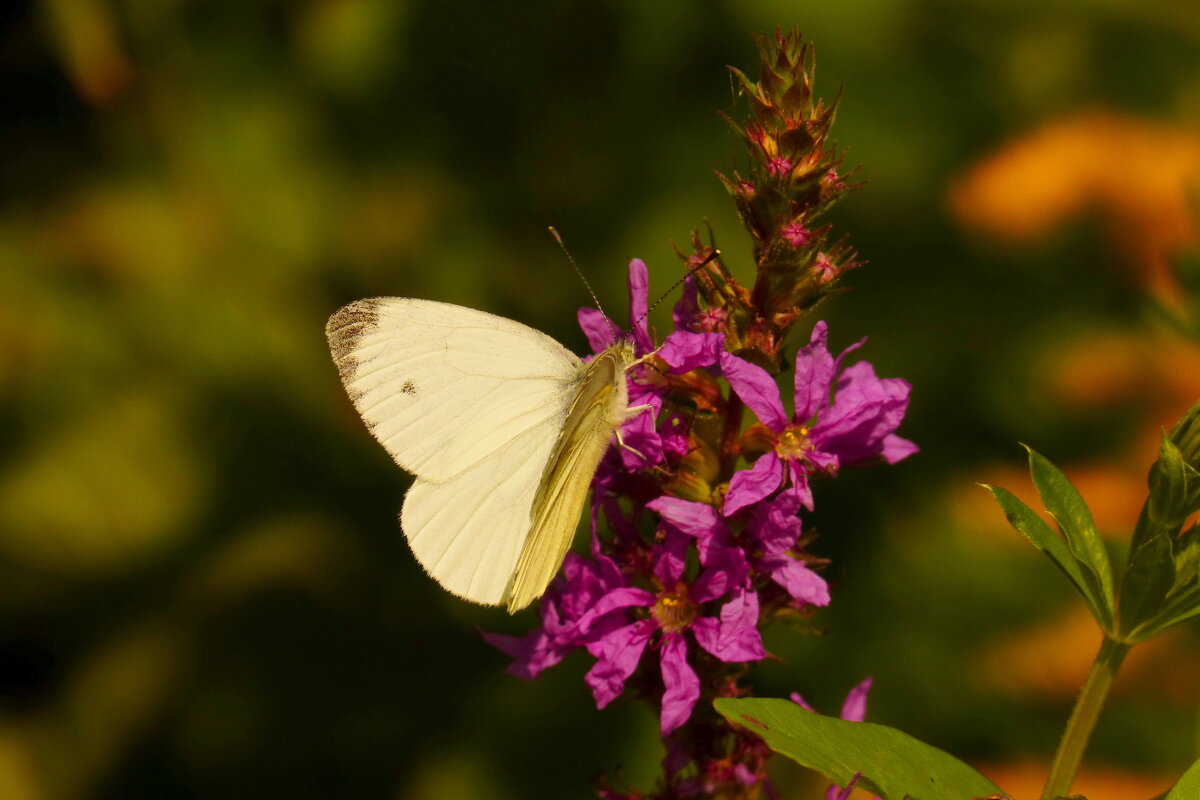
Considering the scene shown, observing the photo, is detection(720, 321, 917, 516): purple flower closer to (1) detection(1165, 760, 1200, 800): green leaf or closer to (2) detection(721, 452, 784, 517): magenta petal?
(2) detection(721, 452, 784, 517): magenta petal

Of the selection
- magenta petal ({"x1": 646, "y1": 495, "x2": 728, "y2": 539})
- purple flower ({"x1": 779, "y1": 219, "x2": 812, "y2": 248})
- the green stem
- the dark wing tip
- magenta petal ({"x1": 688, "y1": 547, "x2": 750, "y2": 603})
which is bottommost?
the green stem

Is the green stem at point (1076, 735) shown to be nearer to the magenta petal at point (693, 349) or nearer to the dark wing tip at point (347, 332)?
the magenta petal at point (693, 349)

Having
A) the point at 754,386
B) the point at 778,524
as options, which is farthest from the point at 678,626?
the point at 754,386

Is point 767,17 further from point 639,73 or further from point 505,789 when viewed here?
point 505,789

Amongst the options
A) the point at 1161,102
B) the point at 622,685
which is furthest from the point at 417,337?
the point at 1161,102

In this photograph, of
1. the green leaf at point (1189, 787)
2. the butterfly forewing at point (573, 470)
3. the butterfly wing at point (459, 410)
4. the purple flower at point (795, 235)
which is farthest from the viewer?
the butterfly wing at point (459, 410)

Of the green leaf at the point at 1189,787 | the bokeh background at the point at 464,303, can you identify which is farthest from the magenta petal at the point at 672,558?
the bokeh background at the point at 464,303

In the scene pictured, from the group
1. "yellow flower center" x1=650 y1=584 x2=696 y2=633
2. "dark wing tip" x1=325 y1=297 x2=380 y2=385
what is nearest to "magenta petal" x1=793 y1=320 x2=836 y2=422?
"yellow flower center" x1=650 y1=584 x2=696 y2=633
